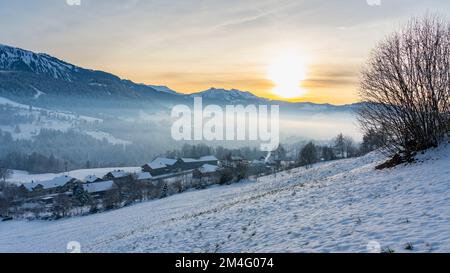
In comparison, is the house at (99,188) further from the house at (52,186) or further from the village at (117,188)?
the house at (52,186)

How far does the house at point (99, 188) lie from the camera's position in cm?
9456

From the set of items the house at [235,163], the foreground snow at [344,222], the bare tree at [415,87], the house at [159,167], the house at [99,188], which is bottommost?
the house at [99,188]

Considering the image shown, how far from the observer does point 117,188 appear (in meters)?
91.8

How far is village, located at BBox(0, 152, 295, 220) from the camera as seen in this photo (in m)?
62.9

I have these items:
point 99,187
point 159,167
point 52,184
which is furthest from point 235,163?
point 52,184

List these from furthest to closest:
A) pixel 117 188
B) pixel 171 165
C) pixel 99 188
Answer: pixel 171 165 < pixel 99 188 < pixel 117 188

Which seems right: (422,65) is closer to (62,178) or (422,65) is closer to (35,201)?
(35,201)

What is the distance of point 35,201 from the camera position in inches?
3627

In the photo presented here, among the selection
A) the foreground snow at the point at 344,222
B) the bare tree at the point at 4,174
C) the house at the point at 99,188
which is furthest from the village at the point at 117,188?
the foreground snow at the point at 344,222

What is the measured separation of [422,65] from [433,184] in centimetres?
1084

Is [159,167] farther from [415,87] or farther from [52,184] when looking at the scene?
[415,87]

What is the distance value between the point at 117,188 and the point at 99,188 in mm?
11169

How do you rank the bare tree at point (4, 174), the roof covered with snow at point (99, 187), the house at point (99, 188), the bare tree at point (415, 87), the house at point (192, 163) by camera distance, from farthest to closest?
1. the house at point (192, 163)
2. the bare tree at point (4, 174)
3. the roof covered with snow at point (99, 187)
4. the house at point (99, 188)
5. the bare tree at point (415, 87)
